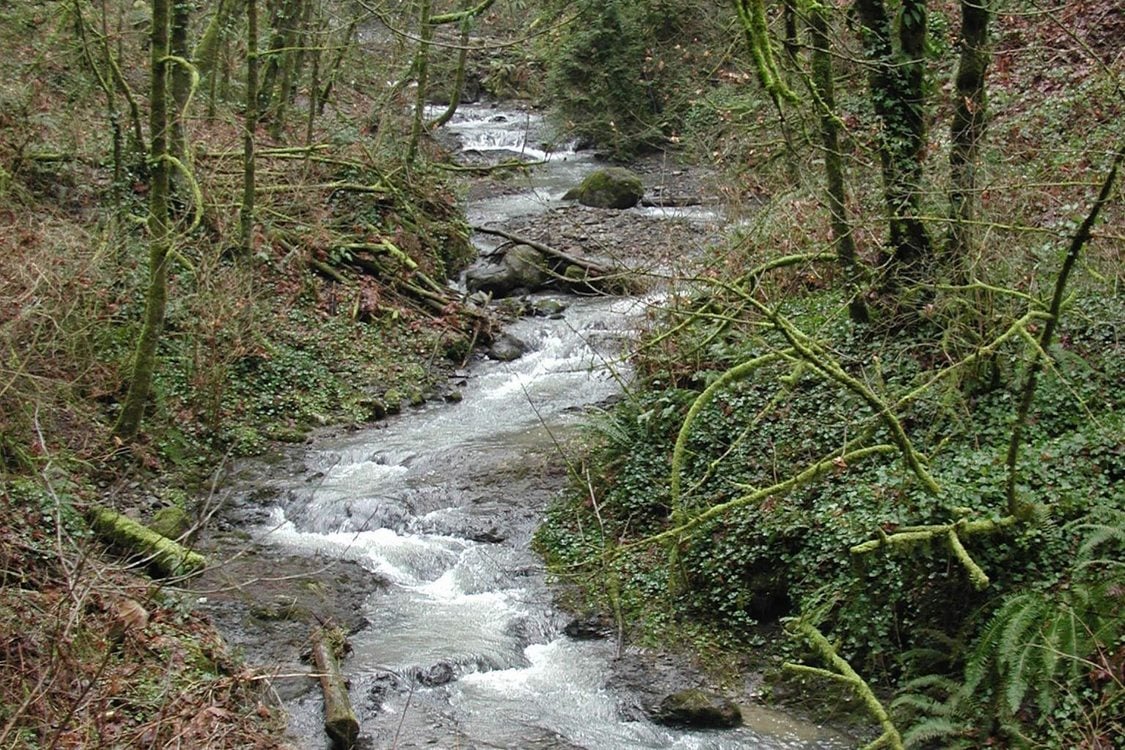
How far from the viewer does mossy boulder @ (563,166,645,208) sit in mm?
24297

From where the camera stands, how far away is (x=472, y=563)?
10.9m

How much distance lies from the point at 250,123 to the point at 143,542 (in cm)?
687

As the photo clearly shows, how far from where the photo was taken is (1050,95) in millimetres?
12734

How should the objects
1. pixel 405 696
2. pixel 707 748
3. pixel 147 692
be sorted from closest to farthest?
1. pixel 147 692
2. pixel 707 748
3. pixel 405 696

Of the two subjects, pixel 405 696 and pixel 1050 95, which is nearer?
pixel 405 696

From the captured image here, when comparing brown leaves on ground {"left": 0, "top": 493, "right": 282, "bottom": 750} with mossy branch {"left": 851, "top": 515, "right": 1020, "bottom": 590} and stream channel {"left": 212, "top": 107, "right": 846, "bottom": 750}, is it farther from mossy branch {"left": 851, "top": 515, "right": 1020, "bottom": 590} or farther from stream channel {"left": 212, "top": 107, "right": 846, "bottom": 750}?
mossy branch {"left": 851, "top": 515, "right": 1020, "bottom": 590}

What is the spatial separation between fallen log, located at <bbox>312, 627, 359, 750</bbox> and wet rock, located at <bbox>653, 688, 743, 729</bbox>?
7.72ft

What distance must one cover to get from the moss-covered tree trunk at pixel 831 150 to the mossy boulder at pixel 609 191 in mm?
13563

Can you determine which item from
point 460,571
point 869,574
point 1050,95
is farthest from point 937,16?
point 460,571

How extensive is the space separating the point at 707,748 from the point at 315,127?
15806 millimetres

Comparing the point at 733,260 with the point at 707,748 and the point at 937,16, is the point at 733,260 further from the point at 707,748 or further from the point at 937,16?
the point at 707,748

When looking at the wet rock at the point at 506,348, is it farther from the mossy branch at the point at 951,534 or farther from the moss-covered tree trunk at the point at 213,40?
the mossy branch at the point at 951,534

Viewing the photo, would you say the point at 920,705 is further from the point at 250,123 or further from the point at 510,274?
the point at 510,274

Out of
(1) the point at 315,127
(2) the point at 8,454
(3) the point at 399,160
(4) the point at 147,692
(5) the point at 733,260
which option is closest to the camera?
(4) the point at 147,692
